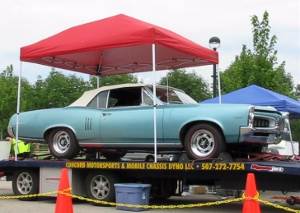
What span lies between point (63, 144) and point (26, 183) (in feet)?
4.24

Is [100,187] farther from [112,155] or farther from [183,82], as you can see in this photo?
[183,82]

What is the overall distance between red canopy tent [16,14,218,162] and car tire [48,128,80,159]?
5.28ft

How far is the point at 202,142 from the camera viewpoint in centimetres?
941

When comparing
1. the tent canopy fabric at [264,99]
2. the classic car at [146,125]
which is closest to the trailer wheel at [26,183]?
the classic car at [146,125]

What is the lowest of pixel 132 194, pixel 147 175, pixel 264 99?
pixel 132 194

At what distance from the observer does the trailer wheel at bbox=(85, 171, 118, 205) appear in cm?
1027

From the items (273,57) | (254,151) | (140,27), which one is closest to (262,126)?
(254,151)

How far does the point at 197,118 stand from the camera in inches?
368

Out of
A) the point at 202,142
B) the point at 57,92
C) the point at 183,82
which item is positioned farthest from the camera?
the point at 183,82

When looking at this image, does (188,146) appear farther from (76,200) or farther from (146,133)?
(76,200)

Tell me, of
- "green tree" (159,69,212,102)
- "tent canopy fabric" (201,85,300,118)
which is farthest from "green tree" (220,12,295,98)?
"green tree" (159,69,212,102)

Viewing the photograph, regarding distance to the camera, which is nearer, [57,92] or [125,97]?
[125,97]

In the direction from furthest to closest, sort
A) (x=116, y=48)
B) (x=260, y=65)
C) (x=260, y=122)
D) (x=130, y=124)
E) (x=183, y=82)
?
1. (x=183, y=82)
2. (x=260, y=65)
3. (x=116, y=48)
4. (x=130, y=124)
5. (x=260, y=122)

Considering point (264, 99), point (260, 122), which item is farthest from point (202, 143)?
point (264, 99)
